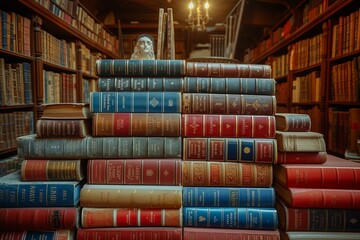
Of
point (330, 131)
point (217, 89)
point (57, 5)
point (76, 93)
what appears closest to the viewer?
point (217, 89)

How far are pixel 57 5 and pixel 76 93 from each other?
2.61 feet

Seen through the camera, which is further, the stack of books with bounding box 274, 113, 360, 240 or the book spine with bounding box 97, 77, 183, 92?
the book spine with bounding box 97, 77, 183, 92

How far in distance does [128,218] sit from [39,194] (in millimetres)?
315

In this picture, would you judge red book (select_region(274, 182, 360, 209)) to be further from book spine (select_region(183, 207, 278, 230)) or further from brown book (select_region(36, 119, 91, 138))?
brown book (select_region(36, 119, 91, 138))

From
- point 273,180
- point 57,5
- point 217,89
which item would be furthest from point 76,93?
point 273,180

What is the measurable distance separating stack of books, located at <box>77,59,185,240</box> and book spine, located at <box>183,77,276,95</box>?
0.06 meters

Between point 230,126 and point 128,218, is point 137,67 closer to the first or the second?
→ point 230,126

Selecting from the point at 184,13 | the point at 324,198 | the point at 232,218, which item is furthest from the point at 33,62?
the point at 184,13

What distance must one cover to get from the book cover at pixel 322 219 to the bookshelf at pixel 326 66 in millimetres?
903

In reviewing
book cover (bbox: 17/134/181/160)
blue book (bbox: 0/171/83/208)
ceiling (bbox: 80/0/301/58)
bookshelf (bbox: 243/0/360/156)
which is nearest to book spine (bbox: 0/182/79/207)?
blue book (bbox: 0/171/83/208)

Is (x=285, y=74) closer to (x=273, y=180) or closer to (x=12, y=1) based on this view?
(x=273, y=180)

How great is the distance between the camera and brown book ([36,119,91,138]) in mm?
869

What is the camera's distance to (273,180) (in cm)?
99

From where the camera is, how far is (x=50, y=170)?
857 millimetres
